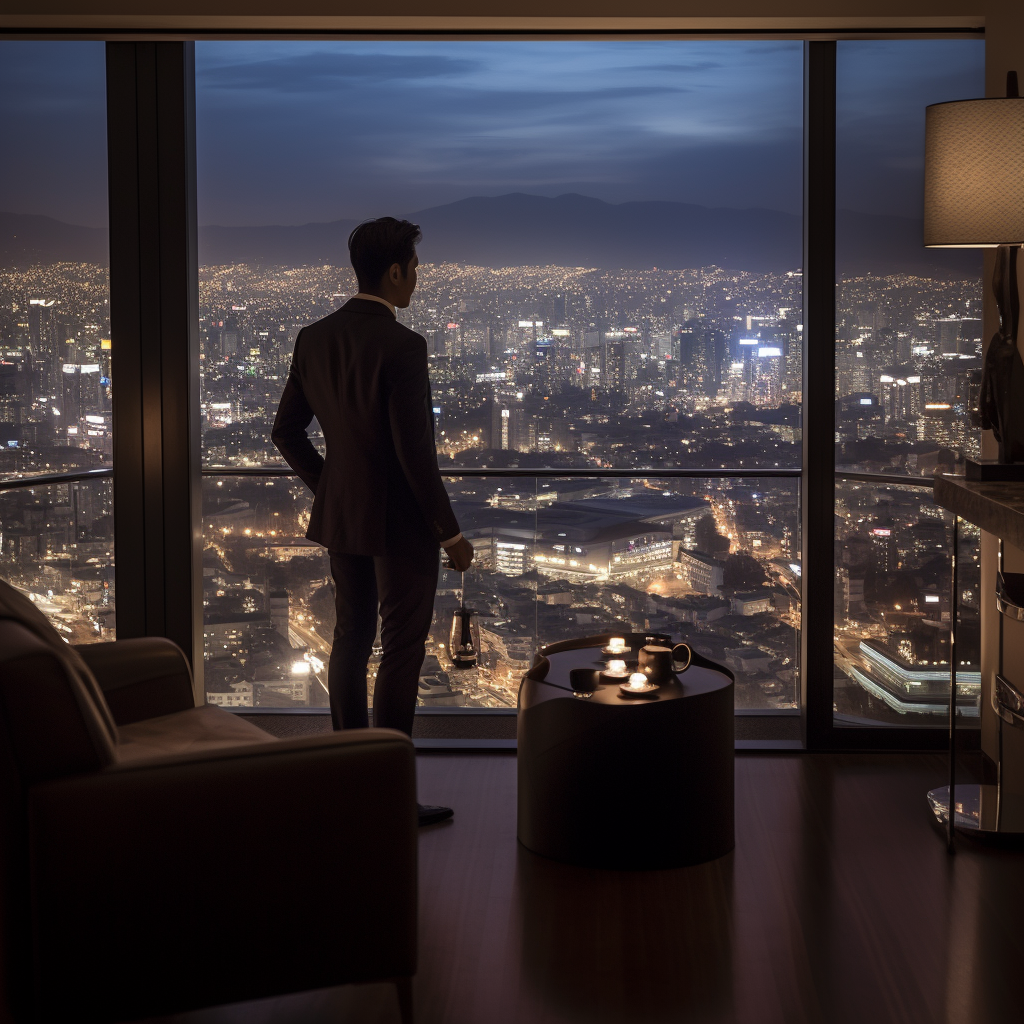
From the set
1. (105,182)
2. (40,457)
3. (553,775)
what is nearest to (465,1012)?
(553,775)

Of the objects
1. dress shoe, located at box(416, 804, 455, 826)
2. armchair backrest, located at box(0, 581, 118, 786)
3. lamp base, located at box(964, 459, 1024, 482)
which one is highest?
lamp base, located at box(964, 459, 1024, 482)

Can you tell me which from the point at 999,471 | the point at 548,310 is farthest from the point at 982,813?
the point at 548,310

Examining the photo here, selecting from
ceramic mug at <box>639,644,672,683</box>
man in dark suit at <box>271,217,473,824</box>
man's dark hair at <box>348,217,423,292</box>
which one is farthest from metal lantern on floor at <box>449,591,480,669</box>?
man's dark hair at <box>348,217,423,292</box>

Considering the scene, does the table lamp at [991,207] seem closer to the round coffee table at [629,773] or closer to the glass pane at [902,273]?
the glass pane at [902,273]

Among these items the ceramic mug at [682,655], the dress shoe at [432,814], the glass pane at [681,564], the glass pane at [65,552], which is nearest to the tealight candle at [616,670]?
the ceramic mug at [682,655]

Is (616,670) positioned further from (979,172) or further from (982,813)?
(979,172)

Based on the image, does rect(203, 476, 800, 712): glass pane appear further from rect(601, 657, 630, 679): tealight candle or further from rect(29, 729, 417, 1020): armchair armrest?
rect(29, 729, 417, 1020): armchair armrest

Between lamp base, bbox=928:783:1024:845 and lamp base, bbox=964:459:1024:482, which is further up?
lamp base, bbox=964:459:1024:482
